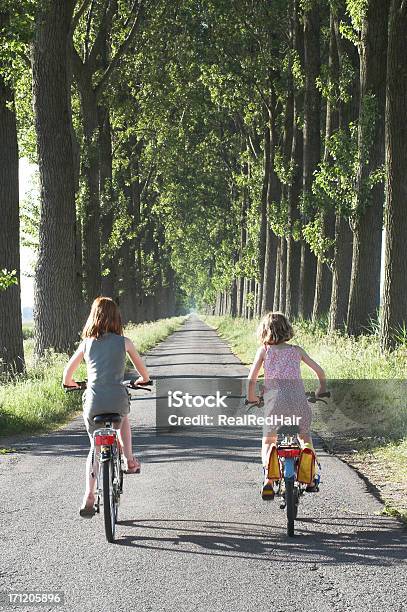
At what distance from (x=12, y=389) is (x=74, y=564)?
1078 cm

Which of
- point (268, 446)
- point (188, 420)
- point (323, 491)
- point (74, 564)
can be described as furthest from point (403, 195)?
point (74, 564)

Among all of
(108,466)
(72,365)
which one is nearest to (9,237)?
(72,365)

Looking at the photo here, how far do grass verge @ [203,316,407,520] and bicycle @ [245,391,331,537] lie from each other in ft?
4.05

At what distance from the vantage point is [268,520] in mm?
7746

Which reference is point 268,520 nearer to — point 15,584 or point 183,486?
point 183,486

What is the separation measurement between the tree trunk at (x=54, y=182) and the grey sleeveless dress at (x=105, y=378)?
14.6 meters

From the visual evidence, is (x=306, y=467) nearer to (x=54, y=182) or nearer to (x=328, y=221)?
(x=54, y=182)

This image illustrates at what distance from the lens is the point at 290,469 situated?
7.10 metres

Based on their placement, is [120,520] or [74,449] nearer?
[120,520]

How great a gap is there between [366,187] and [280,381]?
13793 millimetres

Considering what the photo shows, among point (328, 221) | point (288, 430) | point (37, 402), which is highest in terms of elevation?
point (328, 221)

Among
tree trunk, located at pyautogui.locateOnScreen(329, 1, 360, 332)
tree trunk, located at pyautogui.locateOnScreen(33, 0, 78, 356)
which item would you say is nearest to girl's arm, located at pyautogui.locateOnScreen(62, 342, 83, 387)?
tree trunk, located at pyautogui.locateOnScreen(33, 0, 78, 356)

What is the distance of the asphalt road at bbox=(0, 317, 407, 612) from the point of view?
18.0 feet

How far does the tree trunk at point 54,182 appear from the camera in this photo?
21.3m
